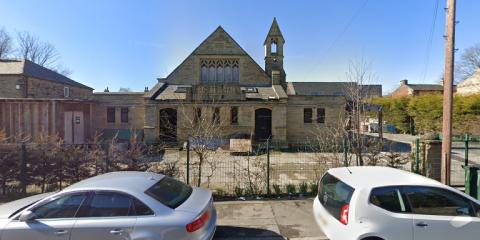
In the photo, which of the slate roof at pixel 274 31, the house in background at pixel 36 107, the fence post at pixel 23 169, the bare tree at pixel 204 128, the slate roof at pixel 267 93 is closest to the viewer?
the fence post at pixel 23 169

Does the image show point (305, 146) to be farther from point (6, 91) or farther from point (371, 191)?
point (6, 91)

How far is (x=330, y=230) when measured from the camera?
447 centimetres

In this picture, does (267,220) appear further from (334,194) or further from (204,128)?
(204,128)

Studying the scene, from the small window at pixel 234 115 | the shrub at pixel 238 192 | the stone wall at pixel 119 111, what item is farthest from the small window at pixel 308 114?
the shrub at pixel 238 192

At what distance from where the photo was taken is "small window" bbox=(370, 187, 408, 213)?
4160 millimetres

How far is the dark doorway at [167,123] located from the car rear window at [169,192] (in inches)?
716

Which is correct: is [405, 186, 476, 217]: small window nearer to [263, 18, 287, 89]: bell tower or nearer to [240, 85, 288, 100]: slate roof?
[240, 85, 288, 100]: slate roof

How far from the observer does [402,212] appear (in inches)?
163

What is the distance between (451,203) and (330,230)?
5.90 ft

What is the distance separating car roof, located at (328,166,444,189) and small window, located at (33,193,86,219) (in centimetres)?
405

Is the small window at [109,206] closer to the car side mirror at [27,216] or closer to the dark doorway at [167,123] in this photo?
the car side mirror at [27,216]

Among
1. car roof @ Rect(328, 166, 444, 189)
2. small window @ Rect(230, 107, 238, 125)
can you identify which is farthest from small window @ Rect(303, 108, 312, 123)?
car roof @ Rect(328, 166, 444, 189)

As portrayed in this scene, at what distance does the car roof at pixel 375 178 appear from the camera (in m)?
4.29

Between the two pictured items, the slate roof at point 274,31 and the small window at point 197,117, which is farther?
the slate roof at point 274,31
